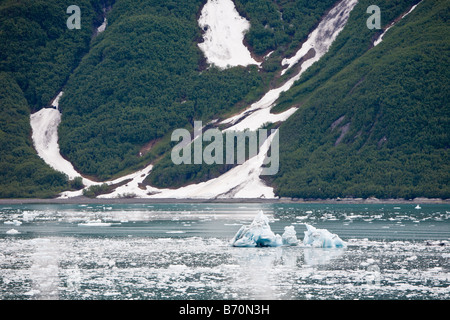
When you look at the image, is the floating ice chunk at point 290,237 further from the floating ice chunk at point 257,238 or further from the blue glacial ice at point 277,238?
the floating ice chunk at point 257,238

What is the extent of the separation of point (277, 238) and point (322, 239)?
158 inches

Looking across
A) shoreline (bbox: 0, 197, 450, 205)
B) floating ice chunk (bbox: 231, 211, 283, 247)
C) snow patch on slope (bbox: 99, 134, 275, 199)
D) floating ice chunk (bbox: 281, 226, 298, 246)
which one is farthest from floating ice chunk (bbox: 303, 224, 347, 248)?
snow patch on slope (bbox: 99, 134, 275, 199)

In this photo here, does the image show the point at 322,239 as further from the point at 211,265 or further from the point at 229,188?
the point at 229,188

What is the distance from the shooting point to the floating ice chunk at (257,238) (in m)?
69.2

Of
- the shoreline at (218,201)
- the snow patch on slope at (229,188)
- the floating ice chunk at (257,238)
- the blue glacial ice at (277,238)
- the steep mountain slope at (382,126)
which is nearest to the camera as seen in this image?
the floating ice chunk at (257,238)

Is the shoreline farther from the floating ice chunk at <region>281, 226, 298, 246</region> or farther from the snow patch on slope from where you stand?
the floating ice chunk at <region>281, 226, 298, 246</region>

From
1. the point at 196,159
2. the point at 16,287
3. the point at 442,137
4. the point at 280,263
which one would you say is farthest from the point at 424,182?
the point at 16,287

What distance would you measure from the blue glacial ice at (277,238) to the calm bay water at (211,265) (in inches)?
43.0

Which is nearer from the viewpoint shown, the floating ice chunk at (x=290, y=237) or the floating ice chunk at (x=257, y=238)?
the floating ice chunk at (x=257, y=238)

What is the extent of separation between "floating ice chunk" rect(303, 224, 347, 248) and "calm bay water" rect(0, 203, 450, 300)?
1.15 m

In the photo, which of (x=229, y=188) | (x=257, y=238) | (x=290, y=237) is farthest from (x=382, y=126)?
(x=257, y=238)

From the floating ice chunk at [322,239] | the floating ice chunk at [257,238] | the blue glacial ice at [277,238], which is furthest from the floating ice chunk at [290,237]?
the floating ice chunk at [322,239]

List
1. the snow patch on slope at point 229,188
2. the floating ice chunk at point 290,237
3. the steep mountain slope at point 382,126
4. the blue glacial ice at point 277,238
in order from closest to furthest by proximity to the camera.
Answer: the blue glacial ice at point 277,238
the floating ice chunk at point 290,237
the steep mountain slope at point 382,126
the snow patch on slope at point 229,188
